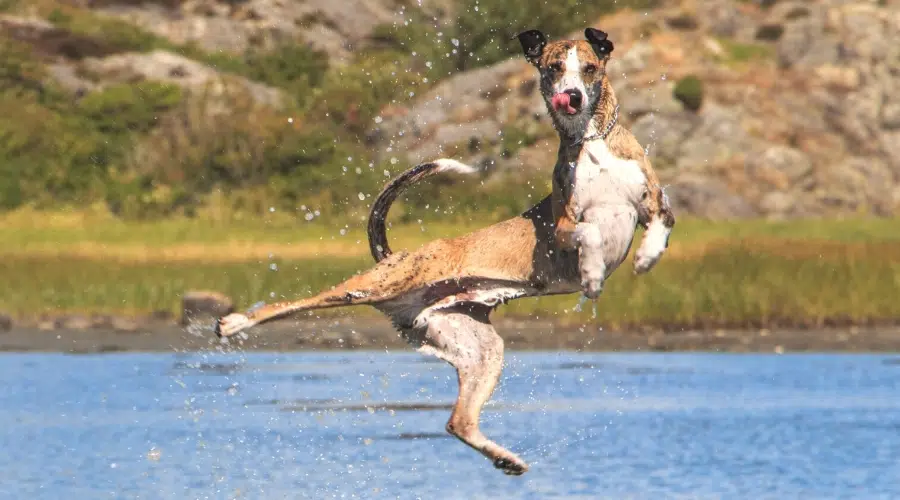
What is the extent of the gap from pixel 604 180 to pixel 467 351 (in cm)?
144

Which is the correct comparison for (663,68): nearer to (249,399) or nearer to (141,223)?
(141,223)

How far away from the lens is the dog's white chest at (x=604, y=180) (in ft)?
41.2

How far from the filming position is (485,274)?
1302 centimetres

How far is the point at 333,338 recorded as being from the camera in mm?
30188

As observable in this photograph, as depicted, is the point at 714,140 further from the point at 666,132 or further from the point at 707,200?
the point at 707,200

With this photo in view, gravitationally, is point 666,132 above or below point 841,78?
below

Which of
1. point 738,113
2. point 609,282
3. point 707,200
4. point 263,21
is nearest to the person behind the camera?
point 609,282

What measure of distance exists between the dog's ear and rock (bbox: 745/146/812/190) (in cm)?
3547

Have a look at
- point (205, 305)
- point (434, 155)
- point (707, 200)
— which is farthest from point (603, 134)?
point (434, 155)

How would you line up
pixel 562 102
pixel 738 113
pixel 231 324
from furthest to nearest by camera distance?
pixel 738 113 < pixel 231 324 < pixel 562 102

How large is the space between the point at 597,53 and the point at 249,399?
11536mm

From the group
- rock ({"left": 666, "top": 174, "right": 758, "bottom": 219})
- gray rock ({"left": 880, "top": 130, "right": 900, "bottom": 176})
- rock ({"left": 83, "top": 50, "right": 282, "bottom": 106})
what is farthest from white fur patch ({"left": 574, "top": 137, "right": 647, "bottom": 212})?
rock ({"left": 83, "top": 50, "right": 282, "bottom": 106})

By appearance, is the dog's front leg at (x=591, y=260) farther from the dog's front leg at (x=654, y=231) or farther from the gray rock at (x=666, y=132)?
the gray rock at (x=666, y=132)

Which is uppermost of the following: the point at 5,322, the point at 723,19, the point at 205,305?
the point at 723,19
